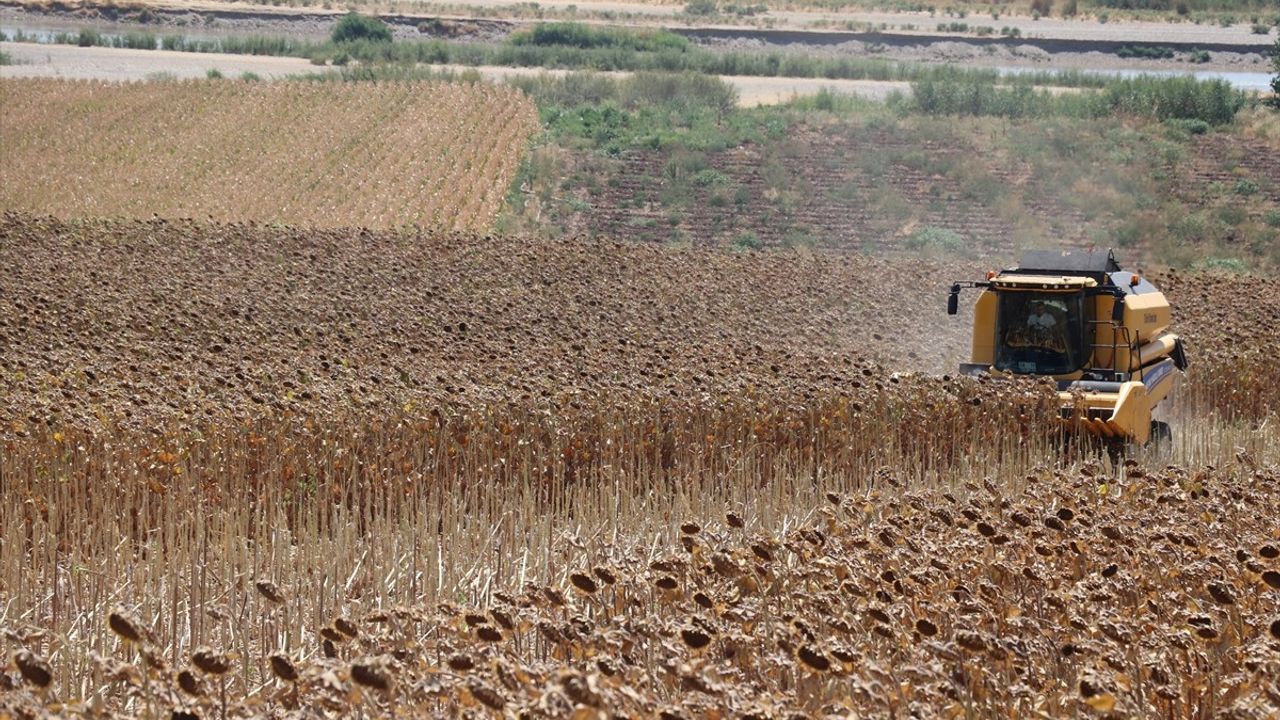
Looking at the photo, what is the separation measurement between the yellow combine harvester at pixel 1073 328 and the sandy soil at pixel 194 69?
31.3m

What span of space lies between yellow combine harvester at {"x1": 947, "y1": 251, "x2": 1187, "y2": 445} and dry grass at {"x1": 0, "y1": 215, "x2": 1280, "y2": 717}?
984 millimetres

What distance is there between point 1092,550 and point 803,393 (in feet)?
17.9

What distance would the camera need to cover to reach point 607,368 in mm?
13875

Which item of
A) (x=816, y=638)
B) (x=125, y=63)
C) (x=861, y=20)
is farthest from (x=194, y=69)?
(x=816, y=638)

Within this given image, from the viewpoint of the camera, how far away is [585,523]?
9219 mm

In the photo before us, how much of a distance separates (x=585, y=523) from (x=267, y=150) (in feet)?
94.8

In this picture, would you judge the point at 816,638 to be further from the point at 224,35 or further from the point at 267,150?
the point at 224,35

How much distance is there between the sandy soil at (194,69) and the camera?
47281 millimetres

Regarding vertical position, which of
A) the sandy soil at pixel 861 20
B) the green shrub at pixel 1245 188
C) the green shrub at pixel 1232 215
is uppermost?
the sandy soil at pixel 861 20

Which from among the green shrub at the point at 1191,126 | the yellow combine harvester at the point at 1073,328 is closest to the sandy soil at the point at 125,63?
the green shrub at the point at 1191,126

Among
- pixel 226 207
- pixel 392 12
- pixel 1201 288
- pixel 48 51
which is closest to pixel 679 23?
pixel 392 12

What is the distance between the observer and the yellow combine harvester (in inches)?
523

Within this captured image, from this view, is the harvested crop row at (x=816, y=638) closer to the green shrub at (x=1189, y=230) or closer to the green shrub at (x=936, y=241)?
the green shrub at (x=936, y=241)

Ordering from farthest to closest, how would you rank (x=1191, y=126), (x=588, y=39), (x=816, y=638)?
(x=588, y=39) → (x=1191, y=126) → (x=816, y=638)
